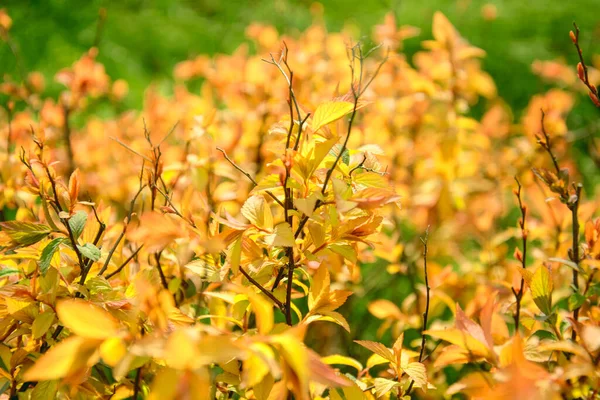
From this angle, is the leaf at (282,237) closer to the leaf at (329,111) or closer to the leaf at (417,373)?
the leaf at (329,111)

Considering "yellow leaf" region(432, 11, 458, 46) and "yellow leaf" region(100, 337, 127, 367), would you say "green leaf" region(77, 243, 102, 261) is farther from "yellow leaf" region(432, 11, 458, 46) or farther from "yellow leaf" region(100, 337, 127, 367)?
"yellow leaf" region(432, 11, 458, 46)

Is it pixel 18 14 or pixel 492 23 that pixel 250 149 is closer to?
pixel 18 14

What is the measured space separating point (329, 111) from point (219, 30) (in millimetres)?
3755

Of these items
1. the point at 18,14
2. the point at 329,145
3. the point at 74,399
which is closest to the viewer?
the point at 329,145

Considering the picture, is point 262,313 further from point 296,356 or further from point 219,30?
point 219,30

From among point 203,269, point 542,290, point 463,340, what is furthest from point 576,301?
point 203,269

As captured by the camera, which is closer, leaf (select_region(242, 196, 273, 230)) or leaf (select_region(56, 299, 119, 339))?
leaf (select_region(56, 299, 119, 339))

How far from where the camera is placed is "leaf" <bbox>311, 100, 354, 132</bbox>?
73cm

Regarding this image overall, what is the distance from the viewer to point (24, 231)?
2.63ft

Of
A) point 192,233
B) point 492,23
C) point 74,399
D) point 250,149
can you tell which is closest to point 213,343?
point 192,233

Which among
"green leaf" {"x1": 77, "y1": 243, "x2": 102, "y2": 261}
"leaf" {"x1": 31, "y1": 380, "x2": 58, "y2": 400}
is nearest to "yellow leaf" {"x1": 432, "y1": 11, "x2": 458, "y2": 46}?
"green leaf" {"x1": 77, "y1": 243, "x2": 102, "y2": 261}

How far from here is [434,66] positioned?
168 cm

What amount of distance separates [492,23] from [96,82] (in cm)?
335

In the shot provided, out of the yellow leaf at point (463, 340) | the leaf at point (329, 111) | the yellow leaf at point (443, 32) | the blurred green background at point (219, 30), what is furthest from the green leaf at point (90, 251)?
the blurred green background at point (219, 30)
